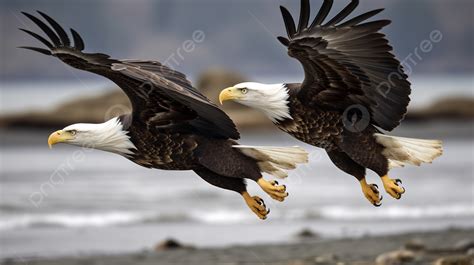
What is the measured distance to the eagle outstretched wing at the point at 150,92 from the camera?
24.5ft

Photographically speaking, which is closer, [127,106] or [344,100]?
[344,100]

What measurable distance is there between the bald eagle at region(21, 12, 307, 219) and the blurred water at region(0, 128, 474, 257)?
9.08 meters

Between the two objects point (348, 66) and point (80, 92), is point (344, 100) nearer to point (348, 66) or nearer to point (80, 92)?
point (348, 66)

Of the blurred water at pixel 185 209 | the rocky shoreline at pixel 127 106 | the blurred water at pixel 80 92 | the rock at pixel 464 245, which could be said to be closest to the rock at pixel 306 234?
the blurred water at pixel 185 209

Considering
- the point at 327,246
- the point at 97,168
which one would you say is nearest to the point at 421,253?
the point at 327,246

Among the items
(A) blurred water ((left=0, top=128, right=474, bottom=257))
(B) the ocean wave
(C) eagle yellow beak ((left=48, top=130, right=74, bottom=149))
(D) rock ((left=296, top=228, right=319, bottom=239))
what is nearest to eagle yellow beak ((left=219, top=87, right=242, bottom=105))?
(C) eagle yellow beak ((left=48, top=130, right=74, bottom=149))

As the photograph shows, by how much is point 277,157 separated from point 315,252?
7987 millimetres

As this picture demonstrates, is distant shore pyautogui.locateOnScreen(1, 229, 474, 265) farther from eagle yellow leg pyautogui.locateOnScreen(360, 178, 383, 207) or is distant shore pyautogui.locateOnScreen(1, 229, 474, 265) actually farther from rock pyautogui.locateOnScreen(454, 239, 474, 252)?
eagle yellow leg pyautogui.locateOnScreen(360, 178, 383, 207)

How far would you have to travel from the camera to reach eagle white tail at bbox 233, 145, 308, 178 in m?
7.62

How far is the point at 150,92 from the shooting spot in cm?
774

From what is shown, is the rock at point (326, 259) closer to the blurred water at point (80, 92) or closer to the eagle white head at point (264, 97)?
the eagle white head at point (264, 97)

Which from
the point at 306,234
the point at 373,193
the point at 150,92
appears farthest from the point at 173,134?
the point at 306,234

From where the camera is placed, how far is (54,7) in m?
124

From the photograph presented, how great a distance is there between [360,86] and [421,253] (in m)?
7.32
